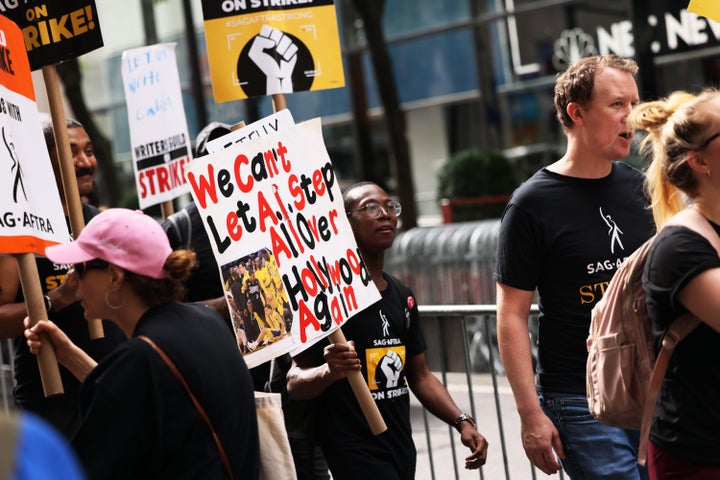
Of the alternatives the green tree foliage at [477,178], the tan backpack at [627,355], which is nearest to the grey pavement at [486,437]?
the tan backpack at [627,355]

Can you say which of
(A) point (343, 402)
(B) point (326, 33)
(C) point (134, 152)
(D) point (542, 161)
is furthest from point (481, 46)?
(A) point (343, 402)

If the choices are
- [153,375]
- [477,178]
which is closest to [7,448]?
[153,375]

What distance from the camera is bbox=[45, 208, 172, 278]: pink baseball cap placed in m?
3.26

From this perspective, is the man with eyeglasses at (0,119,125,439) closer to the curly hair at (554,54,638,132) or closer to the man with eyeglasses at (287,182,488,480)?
the man with eyeglasses at (287,182,488,480)

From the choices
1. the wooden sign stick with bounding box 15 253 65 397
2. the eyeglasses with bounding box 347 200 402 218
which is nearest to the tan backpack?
the eyeglasses with bounding box 347 200 402 218

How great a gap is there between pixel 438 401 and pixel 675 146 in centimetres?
183

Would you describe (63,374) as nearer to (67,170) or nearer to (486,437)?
(67,170)

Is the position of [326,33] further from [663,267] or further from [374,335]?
[663,267]

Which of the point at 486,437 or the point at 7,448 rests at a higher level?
the point at 7,448

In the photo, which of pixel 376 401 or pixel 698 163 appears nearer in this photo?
pixel 698 163

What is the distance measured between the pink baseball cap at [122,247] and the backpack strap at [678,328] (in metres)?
1.42

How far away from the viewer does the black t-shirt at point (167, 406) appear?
2990 millimetres

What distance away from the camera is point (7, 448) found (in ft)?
4.65

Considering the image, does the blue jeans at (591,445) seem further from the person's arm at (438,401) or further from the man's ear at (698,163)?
the man's ear at (698,163)
